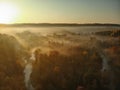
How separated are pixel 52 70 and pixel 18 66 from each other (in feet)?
0.87

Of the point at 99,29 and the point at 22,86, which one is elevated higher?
the point at 99,29

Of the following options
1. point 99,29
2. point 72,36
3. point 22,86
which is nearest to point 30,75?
point 22,86

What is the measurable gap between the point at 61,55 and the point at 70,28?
0.76ft

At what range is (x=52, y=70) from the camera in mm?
2311

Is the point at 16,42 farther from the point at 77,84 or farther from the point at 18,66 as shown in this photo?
the point at 77,84

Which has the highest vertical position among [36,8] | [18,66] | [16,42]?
[36,8]

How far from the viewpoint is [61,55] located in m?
2.34

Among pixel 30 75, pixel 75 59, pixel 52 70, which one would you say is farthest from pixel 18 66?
pixel 75 59

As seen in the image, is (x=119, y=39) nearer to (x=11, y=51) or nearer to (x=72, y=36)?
(x=72, y=36)

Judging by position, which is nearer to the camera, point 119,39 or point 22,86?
point 22,86

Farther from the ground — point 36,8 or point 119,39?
point 36,8

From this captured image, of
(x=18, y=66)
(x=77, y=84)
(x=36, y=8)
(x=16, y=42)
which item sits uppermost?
(x=36, y=8)

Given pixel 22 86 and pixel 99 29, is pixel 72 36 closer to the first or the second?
pixel 99 29

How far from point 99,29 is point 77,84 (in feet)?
1.58
